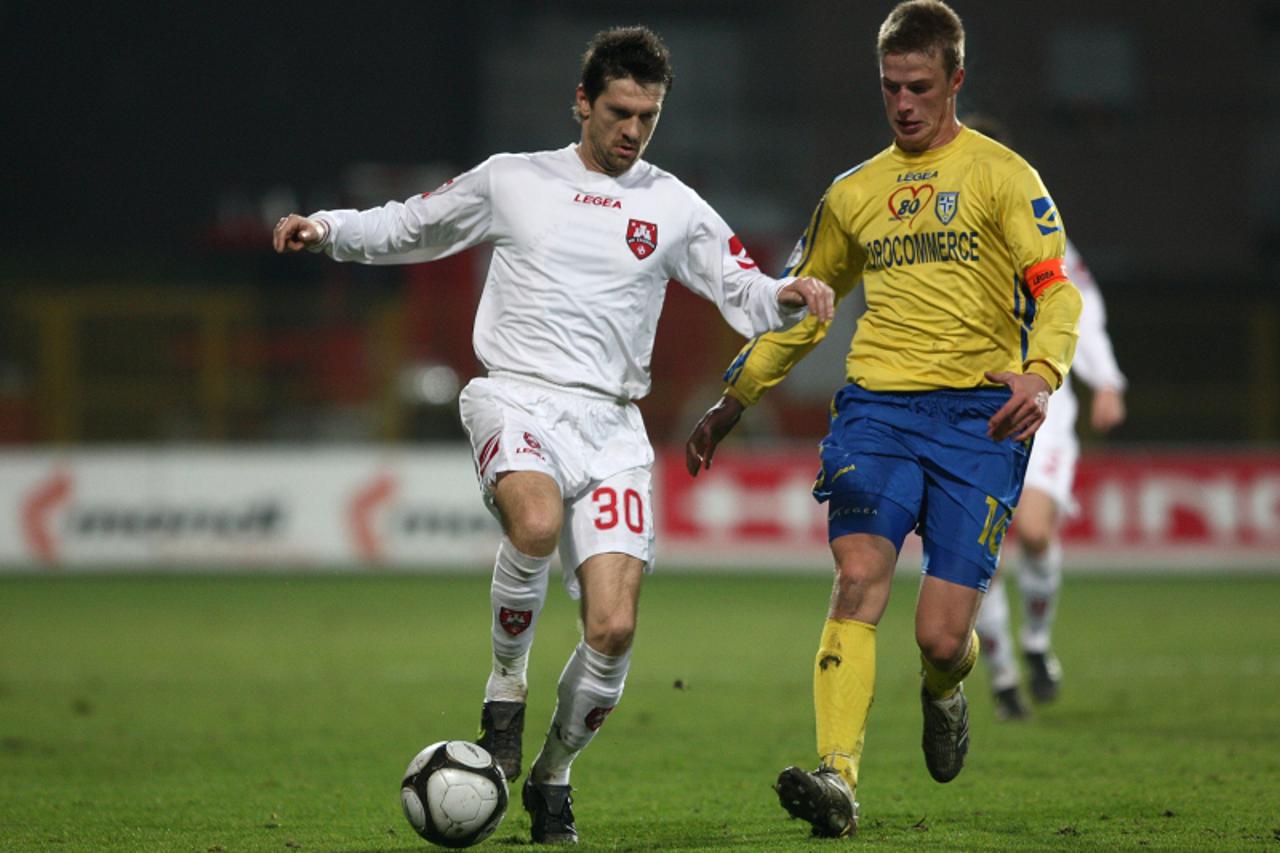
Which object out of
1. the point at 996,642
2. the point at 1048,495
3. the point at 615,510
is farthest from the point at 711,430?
the point at 1048,495

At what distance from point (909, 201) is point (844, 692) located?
1501 mm

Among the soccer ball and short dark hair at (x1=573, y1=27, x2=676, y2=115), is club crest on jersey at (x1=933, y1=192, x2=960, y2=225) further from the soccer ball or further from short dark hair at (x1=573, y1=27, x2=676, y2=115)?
the soccer ball

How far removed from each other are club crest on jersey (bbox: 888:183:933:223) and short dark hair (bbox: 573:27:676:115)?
78 centimetres

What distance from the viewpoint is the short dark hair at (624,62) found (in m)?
5.70

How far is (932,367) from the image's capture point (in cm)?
579

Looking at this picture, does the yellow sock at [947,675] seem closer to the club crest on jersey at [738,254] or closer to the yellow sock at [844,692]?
the yellow sock at [844,692]

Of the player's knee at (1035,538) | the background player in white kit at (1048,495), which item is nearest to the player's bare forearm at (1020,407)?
the background player in white kit at (1048,495)

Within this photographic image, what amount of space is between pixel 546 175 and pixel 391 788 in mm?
2194

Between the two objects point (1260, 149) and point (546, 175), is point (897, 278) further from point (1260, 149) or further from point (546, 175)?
point (1260, 149)

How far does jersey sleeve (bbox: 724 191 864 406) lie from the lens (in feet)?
19.6

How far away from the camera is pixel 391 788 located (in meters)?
6.52

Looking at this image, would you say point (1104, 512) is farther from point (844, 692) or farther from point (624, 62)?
point (624, 62)

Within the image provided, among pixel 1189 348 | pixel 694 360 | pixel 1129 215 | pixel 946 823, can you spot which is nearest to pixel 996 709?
pixel 946 823

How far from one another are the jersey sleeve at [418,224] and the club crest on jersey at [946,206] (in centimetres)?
138
